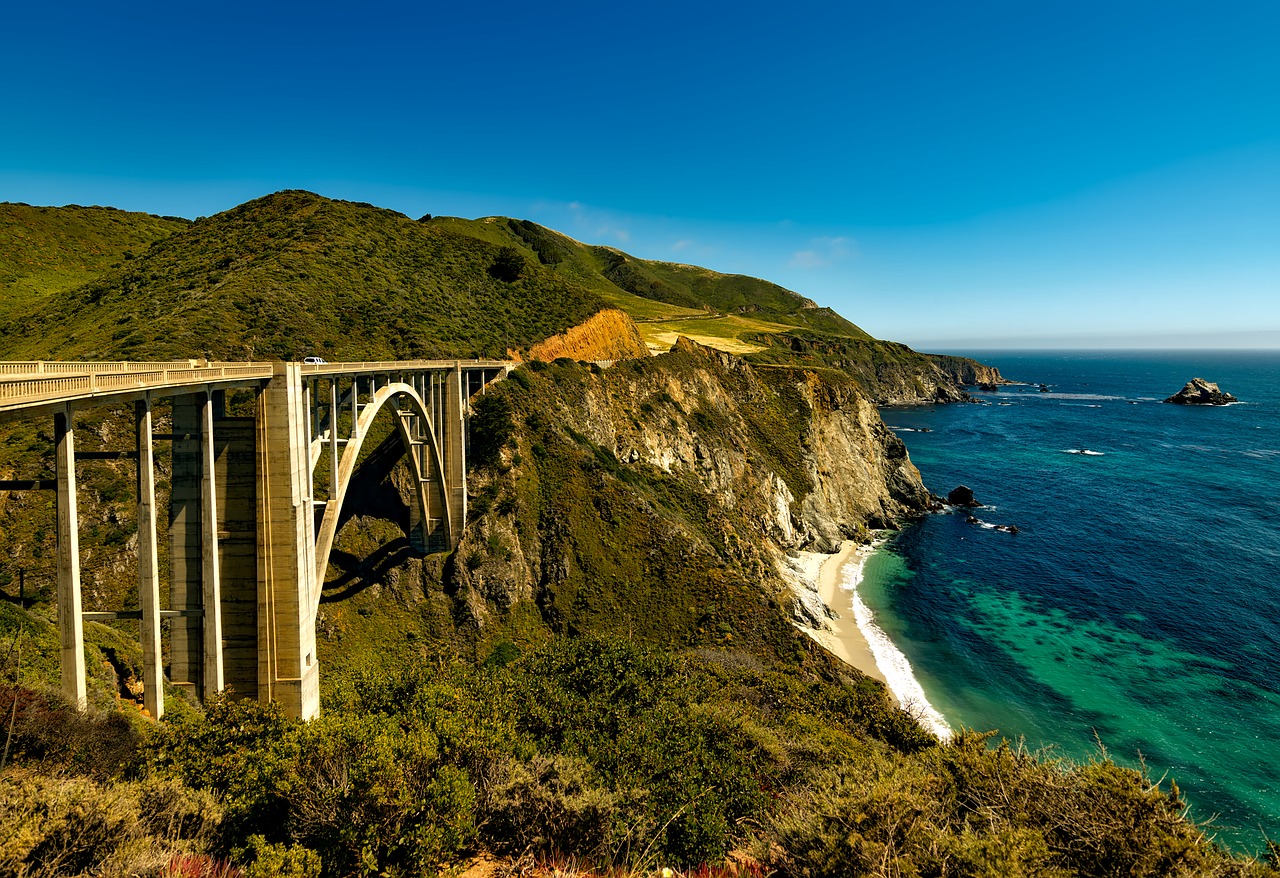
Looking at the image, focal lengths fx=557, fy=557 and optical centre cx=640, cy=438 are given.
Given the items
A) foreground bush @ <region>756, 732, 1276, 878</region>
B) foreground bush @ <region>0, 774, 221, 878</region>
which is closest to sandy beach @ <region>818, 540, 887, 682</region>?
foreground bush @ <region>756, 732, 1276, 878</region>

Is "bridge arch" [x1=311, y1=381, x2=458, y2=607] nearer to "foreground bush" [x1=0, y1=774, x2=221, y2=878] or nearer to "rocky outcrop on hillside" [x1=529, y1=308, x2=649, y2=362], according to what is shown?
"foreground bush" [x1=0, y1=774, x2=221, y2=878]

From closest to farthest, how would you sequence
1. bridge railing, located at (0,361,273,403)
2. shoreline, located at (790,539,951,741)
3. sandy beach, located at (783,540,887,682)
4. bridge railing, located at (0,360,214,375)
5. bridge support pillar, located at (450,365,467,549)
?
1. bridge railing, located at (0,361,273,403)
2. bridge railing, located at (0,360,214,375)
3. shoreline, located at (790,539,951,741)
4. bridge support pillar, located at (450,365,467,549)
5. sandy beach, located at (783,540,887,682)

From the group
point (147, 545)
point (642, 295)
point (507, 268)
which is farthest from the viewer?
point (642, 295)

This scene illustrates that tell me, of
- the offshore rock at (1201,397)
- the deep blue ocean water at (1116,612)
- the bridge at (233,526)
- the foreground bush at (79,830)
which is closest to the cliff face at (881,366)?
the offshore rock at (1201,397)

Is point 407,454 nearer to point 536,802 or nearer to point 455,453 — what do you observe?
point 455,453

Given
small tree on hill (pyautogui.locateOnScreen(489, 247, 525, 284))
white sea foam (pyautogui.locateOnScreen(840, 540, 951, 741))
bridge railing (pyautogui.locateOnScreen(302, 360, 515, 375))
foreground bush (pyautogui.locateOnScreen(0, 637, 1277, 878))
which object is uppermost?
small tree on hill (pyautogui.locateOnScreen(489, 247, 525, 284))

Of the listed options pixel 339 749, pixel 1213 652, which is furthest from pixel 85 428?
pixel 1213 652

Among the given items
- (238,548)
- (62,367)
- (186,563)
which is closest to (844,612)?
Result: (238,548)
